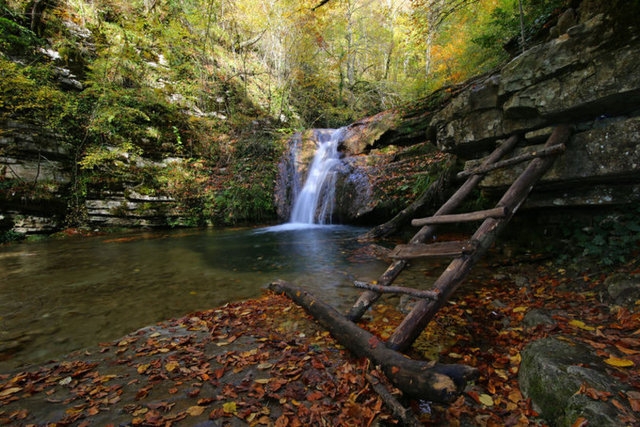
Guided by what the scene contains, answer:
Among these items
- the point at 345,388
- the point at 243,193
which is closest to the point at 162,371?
the point at 345,388

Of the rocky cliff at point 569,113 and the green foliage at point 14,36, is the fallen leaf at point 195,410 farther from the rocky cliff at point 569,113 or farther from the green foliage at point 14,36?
the green foliage at point 14,36

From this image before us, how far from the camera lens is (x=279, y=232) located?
10234 millimetres

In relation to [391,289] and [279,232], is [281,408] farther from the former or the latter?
[279,232]

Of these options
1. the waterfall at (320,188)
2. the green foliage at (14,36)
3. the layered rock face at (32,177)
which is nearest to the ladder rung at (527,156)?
the waterfall at (320,188)

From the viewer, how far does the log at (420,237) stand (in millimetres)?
2906

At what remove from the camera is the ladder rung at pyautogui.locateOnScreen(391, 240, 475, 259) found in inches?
106

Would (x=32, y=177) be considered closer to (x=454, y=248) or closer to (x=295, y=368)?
(x=295, y=368)

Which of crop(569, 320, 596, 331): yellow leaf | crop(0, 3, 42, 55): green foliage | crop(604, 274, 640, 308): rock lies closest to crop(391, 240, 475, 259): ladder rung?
crop(569, 320, 596, 331): yellow leaf

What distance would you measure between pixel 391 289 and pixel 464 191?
209 centimetres

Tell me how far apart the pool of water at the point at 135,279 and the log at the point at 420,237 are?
0.82 metres

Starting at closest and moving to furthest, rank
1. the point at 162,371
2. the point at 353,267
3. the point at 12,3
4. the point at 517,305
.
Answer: the point at 162,371
the point at 517,305
the point at 353,267
the point at 12,3

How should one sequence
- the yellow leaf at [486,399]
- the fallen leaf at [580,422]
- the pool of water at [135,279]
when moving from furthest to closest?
the pool of water at [135,279], the yellow leaf at [486,399], the fallen leaf at [580,422]

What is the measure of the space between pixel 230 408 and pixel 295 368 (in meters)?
0.59

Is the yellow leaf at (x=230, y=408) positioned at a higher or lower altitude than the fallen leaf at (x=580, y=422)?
lower
